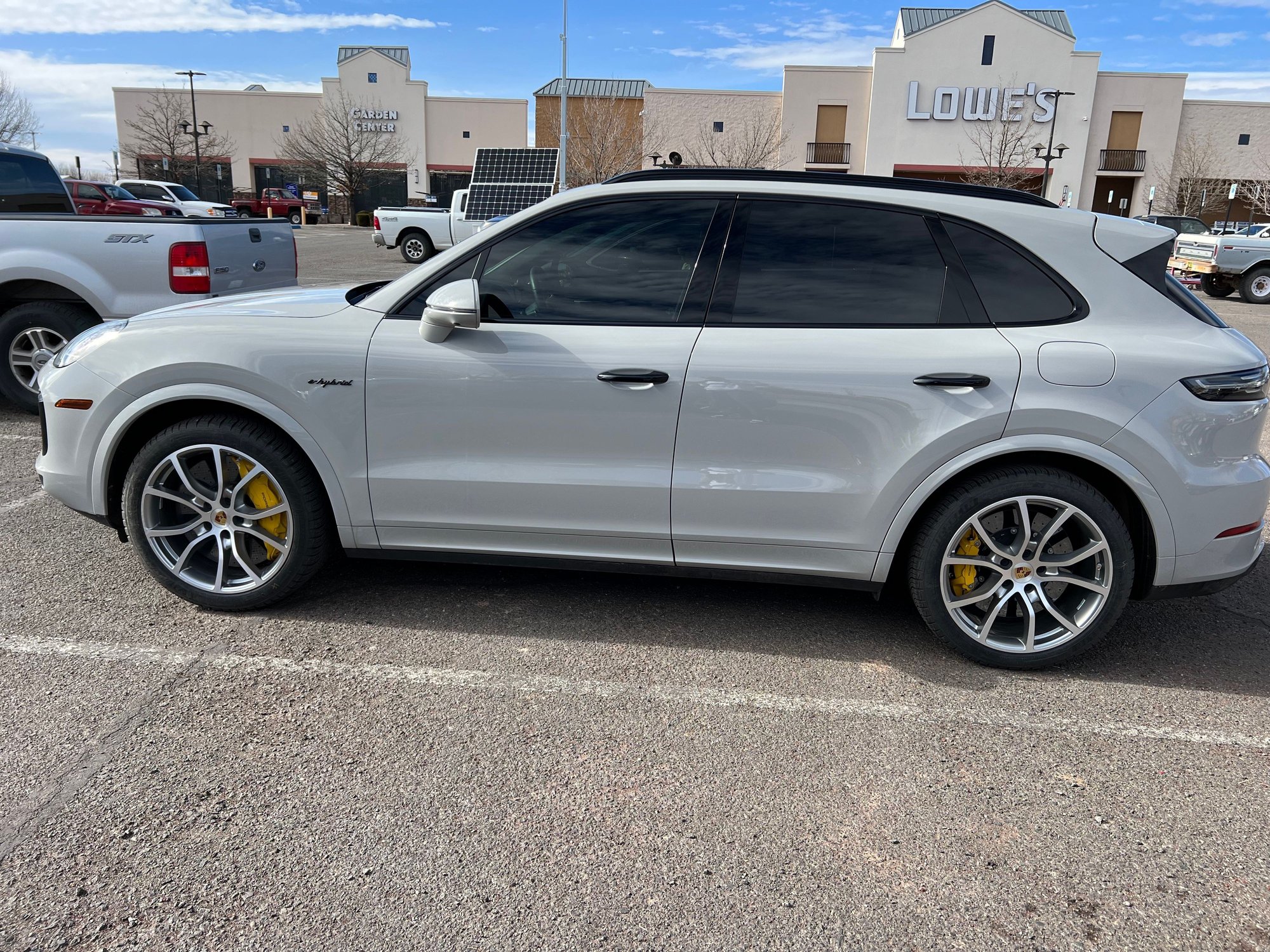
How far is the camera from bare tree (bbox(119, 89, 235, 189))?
6681cm

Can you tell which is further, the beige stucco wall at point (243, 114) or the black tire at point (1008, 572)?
the beige stucco wall at point (243, 114)

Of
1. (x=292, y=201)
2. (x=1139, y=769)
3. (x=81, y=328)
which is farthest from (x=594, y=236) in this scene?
(x=292, y=201)

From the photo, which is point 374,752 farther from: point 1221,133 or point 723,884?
point 1221,133

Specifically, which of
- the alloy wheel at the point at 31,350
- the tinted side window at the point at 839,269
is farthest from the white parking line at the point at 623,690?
the alloy wheel at the point at 31,350

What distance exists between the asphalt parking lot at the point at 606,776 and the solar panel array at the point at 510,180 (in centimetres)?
1645

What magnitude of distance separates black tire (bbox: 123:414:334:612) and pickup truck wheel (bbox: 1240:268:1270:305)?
23.0 meters

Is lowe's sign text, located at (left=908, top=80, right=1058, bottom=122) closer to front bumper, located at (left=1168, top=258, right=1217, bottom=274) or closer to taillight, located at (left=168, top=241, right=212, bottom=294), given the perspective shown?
front bumper, located at (left=1168, top=258, right=1217, bottom=274)

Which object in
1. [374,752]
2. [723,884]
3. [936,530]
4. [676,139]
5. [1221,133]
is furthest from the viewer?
[676,139]

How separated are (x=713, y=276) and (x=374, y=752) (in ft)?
6.81

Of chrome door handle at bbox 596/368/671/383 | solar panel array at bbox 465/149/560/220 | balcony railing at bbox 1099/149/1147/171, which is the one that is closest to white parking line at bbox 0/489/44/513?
chrome door handle at bbox 596/368/671/383

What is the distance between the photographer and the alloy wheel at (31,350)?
22.5 ft

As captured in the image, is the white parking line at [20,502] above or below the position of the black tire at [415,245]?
below

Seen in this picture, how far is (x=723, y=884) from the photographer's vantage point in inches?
95.0

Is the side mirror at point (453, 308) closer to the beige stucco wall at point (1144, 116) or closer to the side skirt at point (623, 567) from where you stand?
the side skirt at point (623, 567)
